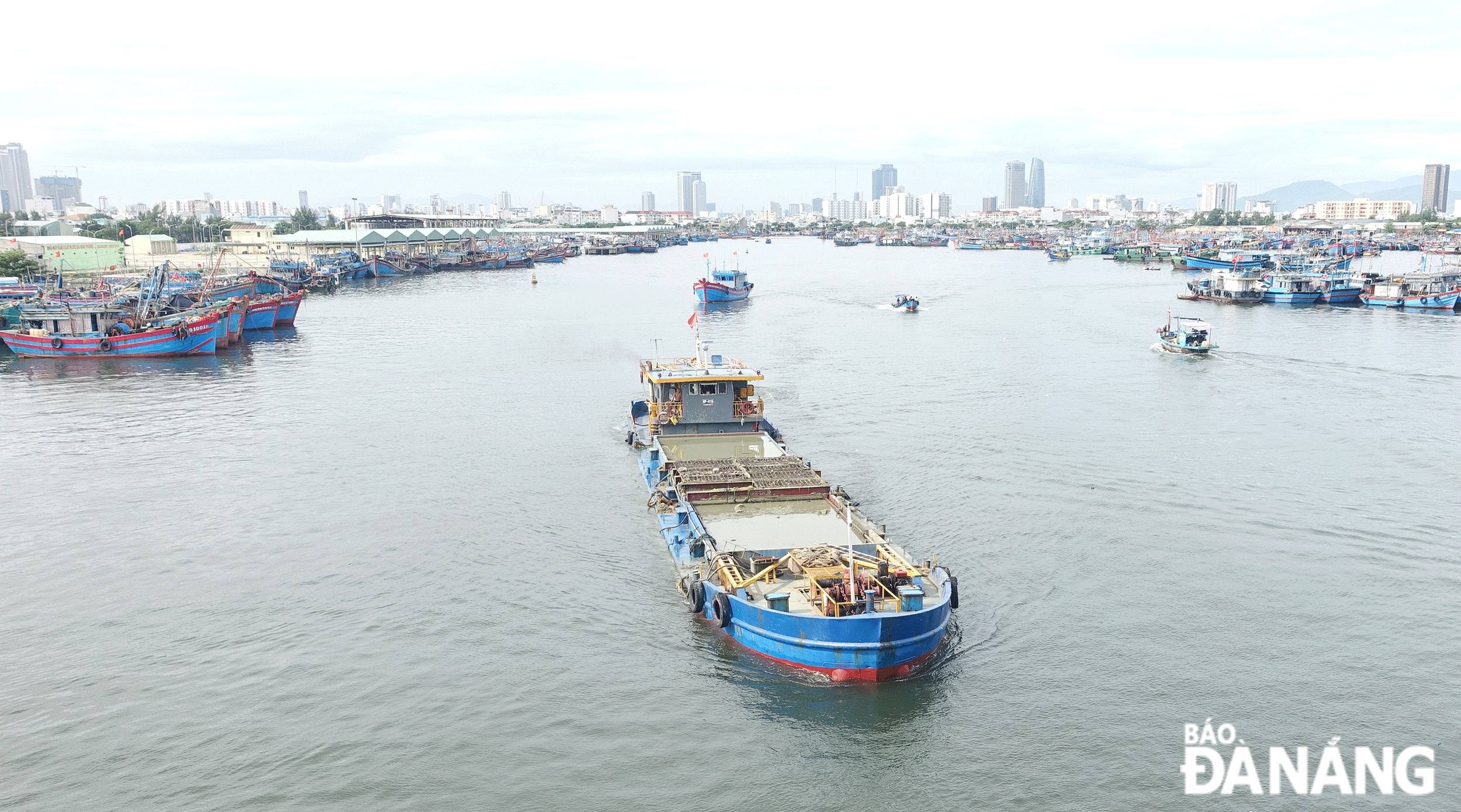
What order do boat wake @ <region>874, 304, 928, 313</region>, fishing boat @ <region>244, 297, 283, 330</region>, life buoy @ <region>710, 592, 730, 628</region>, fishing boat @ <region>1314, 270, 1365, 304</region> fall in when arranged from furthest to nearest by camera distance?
fishing boat @ <region>1314, 270, 1365, 304</region> < boat wake @ <region>874, 304, 928, 313</region> < fishing boat @ <region>244, 297, 283, 330</region> < life buoy @ <region>710, 592, 730, 628</region>

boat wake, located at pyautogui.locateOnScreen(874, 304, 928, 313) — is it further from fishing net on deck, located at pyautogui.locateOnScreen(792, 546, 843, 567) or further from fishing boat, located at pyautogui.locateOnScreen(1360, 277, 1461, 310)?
fishing net on deck, located at pyautogui.locateOnScreen(792, 546, 843, 567)

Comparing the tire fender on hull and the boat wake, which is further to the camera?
the boat wake

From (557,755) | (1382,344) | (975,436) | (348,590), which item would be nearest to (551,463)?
(348,590)

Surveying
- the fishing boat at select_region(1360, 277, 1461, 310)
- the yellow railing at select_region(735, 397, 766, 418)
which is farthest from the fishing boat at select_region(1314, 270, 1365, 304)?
the yellow railing at select_region(735, 397, 766, 418)

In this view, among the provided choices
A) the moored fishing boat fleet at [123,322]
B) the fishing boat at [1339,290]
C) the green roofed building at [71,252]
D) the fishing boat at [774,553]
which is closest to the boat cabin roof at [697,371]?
the fishing boat at [774,553]

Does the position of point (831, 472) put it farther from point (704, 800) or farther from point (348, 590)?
point (704, 800)
